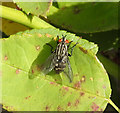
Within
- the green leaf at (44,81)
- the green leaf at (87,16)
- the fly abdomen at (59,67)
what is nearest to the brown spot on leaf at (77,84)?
the green leaf at (44,81)

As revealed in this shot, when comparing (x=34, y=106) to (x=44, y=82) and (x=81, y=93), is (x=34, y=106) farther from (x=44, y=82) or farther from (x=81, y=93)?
(x=81, y=93)

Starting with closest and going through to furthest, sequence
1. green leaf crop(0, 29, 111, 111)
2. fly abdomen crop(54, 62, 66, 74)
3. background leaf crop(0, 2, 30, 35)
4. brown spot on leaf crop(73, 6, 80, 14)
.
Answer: green leaf crop(0, 29, 111, 111), fly abdomen crop(54, 62, 66, 74), brown spot on leaf crop(73, 6, 80, 14), background leaf crop(0, 2, 30, 35)

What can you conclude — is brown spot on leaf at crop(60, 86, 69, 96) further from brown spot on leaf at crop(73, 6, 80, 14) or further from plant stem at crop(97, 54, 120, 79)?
plant stem at crop(97, 54, 120, 79)

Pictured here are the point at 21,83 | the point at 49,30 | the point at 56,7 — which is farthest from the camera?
the point at 56,7

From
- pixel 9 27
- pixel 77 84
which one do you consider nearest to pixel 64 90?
pixel 77 84

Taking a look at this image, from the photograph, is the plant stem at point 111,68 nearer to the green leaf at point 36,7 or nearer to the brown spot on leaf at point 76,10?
the brown spot on leaf at point 76,10

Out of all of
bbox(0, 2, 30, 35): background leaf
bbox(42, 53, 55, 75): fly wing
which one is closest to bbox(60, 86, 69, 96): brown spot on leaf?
bbox(42, 53, 55, 75): fly wing

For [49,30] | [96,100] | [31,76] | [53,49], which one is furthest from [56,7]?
[96,100]
